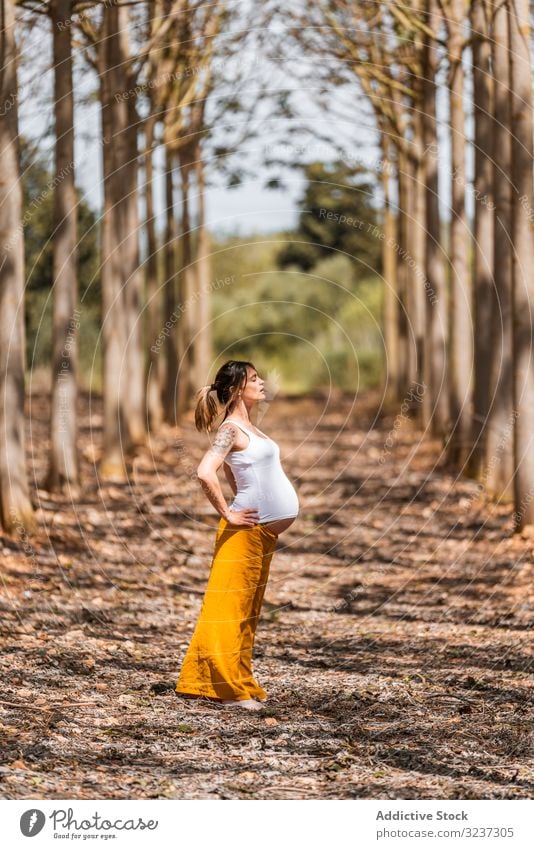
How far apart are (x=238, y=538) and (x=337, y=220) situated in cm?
4560

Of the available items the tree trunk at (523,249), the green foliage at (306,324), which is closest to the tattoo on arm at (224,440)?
the tree trunk at (523,249)

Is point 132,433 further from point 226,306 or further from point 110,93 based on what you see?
point 226,306

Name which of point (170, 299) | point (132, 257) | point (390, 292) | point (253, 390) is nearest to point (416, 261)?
point (390, 292)

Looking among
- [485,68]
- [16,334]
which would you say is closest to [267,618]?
[16,334]

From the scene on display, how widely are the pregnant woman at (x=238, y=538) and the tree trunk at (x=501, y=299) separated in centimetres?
733

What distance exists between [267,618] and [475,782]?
4.75 m

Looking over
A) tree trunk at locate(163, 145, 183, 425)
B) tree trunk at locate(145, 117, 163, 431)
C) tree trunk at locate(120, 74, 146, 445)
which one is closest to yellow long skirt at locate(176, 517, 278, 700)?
tree trunk at locate(120, 74, 146, 445)

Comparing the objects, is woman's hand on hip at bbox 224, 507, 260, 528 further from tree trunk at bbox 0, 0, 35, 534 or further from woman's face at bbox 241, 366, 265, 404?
tree trunk at bbox 0, 0, 35, 534

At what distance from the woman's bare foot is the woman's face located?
1879mm

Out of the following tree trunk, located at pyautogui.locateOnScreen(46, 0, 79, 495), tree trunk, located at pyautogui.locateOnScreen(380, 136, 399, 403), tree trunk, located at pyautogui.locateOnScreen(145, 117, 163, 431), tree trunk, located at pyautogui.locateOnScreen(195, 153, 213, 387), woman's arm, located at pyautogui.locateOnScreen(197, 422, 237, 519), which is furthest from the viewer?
tree trunk, located at pyautogui.locateOnScreen(195, 153, 213, 387)

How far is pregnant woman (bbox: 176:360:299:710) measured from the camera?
761cm

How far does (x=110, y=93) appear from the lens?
17891mm

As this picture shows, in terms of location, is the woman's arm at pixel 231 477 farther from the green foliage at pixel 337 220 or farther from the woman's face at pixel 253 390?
the green foliage at pixel 337 220


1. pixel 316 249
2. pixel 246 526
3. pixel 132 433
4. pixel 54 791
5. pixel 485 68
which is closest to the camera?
pixel 54 791
